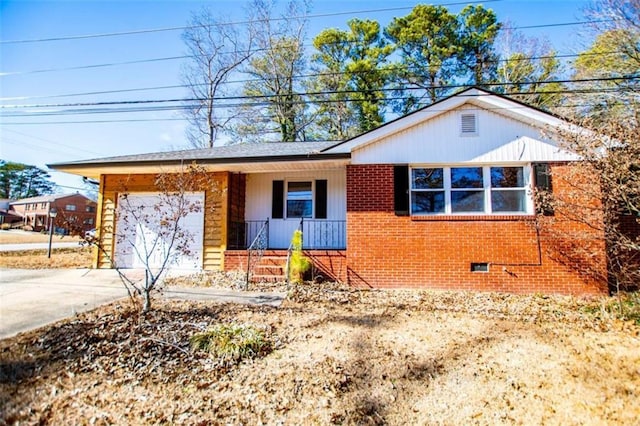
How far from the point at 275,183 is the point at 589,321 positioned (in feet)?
27.4

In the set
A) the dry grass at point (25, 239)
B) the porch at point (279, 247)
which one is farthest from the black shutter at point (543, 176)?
the dry grass at point (25, 239)

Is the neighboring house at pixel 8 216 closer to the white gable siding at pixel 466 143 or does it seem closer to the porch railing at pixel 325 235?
the porch railing at pixel 325 235

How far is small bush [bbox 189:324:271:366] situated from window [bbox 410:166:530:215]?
5.18 metres

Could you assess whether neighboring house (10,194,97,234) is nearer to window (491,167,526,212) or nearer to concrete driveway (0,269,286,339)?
concrete driveway (0,269,286,339)

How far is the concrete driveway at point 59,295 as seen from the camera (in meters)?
4.91

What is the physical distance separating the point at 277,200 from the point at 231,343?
674cm

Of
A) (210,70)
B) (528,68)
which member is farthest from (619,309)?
(210,70)

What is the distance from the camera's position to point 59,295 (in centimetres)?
623

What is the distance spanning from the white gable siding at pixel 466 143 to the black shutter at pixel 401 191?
0.30 metres

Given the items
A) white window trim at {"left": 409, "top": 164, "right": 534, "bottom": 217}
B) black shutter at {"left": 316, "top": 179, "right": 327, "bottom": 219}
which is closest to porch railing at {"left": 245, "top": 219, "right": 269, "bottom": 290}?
black shutter at {"left": 316, "top": 179, "right": 327, "bottom": 219}

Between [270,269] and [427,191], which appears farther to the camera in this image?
[270,269]

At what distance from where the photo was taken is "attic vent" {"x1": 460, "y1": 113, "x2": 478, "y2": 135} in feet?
25.1

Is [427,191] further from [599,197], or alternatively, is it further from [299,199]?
[299,199]

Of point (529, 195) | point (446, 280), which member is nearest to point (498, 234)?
point (529, 195)
